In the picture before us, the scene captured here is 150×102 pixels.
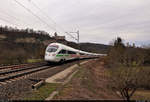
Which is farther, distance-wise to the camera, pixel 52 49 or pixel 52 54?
pixel 52 49

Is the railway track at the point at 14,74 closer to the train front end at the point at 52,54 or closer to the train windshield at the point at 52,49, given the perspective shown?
the train front end at the point at 52,54

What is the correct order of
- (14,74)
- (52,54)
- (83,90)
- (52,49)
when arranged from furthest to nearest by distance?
(52,49) → (52,54) → (14,74) → (83,90)

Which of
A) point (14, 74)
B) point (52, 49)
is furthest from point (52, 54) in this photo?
point (14, 74)

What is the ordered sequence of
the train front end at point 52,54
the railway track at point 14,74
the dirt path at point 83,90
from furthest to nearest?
the train front end at point 52,54
the railway track at point 14,74
the dirt path at point 83,90

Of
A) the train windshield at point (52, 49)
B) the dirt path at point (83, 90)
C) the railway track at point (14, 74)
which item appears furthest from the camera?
the train windshield at point (52, 49)

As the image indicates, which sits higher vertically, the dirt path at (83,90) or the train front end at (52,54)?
the train front end at (52,54)

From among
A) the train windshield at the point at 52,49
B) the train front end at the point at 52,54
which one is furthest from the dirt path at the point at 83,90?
the train windshield at the point at 52,49

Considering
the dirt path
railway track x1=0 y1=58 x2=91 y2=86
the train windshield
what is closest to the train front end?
the train windshield

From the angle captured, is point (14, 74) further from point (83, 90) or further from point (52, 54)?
point (52, 54)

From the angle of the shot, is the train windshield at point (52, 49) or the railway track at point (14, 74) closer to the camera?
the railway track at point (14, 74)

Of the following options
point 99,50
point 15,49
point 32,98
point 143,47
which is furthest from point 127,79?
point 99,50

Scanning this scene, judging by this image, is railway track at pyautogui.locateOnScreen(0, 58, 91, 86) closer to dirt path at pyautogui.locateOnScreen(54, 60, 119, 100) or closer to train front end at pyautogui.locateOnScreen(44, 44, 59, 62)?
dirt path at pyautogui.locateOnScreen(54, 60, 119, 100)

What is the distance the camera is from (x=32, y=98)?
6.04 m

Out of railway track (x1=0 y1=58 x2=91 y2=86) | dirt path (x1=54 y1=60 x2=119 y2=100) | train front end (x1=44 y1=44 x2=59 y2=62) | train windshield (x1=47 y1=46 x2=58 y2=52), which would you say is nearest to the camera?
dirt path (x1=54 y1=60 x2=119 y2=100)
